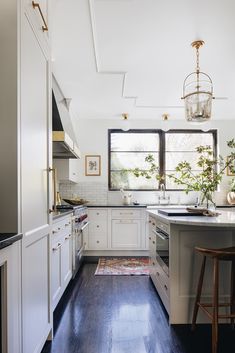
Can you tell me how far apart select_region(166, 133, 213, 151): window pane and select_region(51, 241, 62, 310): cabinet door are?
3843 millimetres

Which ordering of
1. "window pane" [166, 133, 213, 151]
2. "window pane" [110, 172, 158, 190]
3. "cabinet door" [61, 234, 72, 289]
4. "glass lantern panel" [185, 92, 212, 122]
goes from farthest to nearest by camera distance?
1. "window pane" [166, 133, 213, 151]
2. "window pane" [110, 172, 158, 190]
3. "cabinet door" [61, 234, 72, 289]
4. "glass lantern panel" [185, 92, 212, 122]

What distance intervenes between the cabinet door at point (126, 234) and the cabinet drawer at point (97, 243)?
144 millimetres

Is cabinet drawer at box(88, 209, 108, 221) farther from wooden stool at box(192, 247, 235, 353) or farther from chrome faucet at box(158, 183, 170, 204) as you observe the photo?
wooden stool at box(192, 247, 235, 353)

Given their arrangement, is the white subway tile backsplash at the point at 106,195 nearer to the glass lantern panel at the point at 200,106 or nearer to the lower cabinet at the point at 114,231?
the lower cabinet at the point at 114,231

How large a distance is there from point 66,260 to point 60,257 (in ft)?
1.20

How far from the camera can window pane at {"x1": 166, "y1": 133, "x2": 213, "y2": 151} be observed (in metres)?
6.00

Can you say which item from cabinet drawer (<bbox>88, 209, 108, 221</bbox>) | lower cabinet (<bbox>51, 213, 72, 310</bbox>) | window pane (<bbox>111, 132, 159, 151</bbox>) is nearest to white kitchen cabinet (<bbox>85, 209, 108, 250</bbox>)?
cabinet drawer (<bbox>88, 209, 108, 221</bbox>)

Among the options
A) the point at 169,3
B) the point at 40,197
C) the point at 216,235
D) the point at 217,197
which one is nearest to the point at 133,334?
the point at 216,235

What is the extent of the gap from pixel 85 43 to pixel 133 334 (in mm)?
2742

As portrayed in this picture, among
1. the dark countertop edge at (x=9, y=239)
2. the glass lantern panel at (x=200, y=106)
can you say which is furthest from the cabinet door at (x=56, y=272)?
the glass lantern panel at (x=200, y=106)

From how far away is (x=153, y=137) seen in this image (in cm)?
600

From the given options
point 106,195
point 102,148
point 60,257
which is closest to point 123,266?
point 106,195

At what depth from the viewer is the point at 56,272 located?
2.67 meters

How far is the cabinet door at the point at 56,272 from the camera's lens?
2522 mm
